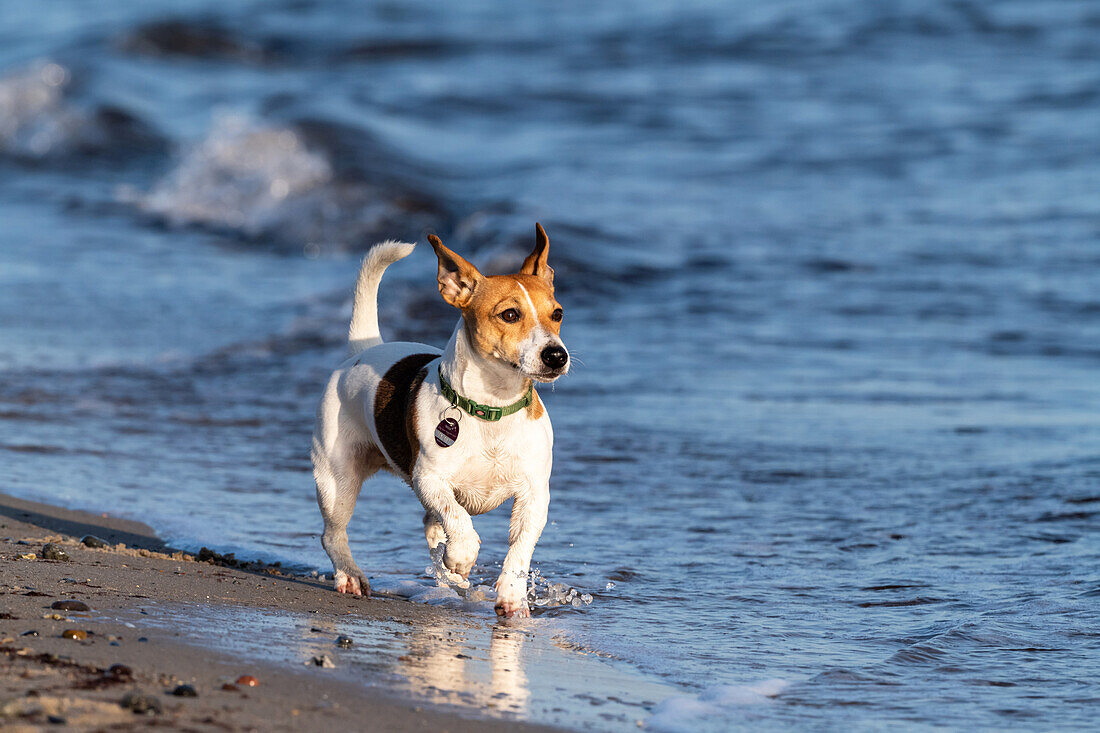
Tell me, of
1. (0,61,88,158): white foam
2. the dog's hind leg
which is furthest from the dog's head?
(0,61,88,158): white foam

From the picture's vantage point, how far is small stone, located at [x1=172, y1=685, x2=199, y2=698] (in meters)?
3.07

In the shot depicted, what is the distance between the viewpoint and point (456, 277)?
4699 mm

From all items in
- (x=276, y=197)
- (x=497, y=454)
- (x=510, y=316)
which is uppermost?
(x=276, y=197)

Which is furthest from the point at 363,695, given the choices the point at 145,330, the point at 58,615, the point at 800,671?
the point at 145,330

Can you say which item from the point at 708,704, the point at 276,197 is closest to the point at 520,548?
the point at 708,704

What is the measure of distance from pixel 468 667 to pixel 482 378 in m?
1.13

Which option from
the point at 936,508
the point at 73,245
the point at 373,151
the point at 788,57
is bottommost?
the point at 936,508

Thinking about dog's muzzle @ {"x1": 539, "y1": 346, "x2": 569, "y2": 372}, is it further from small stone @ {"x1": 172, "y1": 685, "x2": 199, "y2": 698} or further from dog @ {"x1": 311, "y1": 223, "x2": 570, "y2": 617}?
small stone @ {"x1": 172, "y1": 685, "x2": 199, "y2": 698}

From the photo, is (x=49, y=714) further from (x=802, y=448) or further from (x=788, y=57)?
(x=788, y=57)

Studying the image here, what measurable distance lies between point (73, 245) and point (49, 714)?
13.9 metres

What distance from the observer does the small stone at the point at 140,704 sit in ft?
9.52

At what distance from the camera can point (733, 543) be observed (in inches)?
235

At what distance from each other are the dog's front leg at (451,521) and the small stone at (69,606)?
121cm

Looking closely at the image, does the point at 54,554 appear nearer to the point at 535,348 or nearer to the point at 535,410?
the point at 535,410
